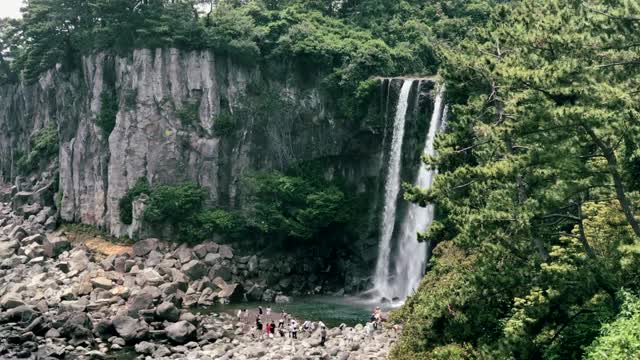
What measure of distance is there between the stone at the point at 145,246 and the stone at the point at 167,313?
35.0 feet

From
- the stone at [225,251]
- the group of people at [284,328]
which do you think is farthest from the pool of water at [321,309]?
the stone at [225,251]

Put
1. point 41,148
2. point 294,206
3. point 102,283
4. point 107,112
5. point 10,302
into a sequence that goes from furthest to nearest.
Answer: point 41,148
point 107,112
point 294,206
point 102,283
point 10,302

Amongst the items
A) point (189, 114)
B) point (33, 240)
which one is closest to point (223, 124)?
point (189, 114)

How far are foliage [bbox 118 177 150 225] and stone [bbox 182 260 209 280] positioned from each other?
303 inches

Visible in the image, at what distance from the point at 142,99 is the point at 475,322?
115 ft

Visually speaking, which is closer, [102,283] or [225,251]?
[102,283]

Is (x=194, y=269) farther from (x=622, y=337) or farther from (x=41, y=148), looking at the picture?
(x=622, y=337)

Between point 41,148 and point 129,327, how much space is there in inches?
1367

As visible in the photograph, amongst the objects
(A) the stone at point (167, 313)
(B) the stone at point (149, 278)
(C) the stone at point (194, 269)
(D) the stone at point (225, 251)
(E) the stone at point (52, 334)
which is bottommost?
(E) the stone at point (52, 334)

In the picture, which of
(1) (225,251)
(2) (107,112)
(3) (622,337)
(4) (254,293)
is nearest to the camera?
(3) (622,337)

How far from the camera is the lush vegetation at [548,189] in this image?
15836 millimetres

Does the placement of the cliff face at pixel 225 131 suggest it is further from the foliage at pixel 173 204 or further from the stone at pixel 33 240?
the stone at pixel 33 240

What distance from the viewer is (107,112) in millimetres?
50562

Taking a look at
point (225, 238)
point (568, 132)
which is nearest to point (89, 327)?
point (225, 238)
